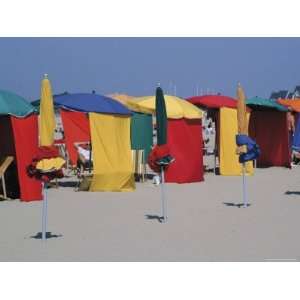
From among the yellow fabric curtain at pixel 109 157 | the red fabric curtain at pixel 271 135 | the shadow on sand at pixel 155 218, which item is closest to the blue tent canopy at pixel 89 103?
the yellow fabric curtain at pixel 109 157

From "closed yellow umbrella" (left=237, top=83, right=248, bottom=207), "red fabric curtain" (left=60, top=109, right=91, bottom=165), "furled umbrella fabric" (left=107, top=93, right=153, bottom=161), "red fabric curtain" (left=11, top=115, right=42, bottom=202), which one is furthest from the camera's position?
"furled umbrella fabric" (left=107, top=93, right=153, bottom=161)

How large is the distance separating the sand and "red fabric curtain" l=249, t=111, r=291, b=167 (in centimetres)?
494

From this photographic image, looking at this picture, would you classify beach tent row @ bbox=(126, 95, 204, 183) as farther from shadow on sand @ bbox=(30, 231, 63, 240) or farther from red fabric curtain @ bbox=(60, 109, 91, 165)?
shadow on sand @ bbox=(30, 231, 63, 240)

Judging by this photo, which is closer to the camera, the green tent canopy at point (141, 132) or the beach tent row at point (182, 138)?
the beach tent row at point (182, 138)

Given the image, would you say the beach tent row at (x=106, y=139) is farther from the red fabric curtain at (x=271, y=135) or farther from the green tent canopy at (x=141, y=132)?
the red fabric curtain at (x=271, y=135)

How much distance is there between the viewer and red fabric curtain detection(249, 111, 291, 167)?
17667 millimetres

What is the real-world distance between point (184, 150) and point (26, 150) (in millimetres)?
4330

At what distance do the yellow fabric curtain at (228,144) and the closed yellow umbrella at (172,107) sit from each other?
1.21 meters

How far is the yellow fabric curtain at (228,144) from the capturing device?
15422 mm

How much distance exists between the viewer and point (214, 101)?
1555 centimetres

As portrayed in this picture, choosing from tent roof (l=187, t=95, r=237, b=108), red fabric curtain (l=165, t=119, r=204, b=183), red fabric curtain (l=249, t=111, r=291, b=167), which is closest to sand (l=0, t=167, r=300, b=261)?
red fabric curtain (l=165, t=119, r=204, b=183)

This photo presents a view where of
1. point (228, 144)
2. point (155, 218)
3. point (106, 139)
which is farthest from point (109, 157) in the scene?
point (228, 144)

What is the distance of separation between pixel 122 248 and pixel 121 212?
284 cm

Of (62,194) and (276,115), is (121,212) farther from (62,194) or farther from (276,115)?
(276,115)
